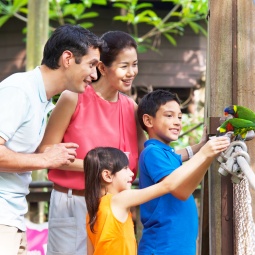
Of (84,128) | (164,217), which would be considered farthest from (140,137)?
(164,217)

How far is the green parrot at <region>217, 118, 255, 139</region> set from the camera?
253 cm

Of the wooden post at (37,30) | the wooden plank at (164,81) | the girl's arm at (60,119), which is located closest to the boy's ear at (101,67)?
the girl's arm at (60,119)

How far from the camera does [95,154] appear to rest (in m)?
2.90

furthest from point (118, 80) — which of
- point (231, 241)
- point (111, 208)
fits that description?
point (231, 241)

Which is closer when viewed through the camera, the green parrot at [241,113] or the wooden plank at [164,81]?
the green parrot at [241,113]

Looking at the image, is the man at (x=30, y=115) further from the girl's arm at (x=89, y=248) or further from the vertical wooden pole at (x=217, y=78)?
the vertical wooden pole at (x=217, y=78)

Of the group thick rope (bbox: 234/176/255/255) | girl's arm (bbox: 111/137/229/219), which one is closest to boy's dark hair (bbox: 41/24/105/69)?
girl's arm (bbox: 111/137/229/219)

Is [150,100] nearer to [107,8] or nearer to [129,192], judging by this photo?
[129,192]

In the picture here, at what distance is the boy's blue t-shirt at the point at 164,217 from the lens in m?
2.85

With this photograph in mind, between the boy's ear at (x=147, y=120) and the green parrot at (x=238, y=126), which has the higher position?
the boy's ear at (x=147, y=120)

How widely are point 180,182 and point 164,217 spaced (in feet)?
0.97

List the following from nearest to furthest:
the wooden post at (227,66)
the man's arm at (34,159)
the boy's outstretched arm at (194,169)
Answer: the boy's outstretched arm at (194,169)
the man's arm at (34,159)
the wooden post at (227,66)

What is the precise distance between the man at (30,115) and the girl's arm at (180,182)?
0.27 metres

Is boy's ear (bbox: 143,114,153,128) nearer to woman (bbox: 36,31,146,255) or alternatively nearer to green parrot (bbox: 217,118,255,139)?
woman (bbox: 36,31,146,255)
